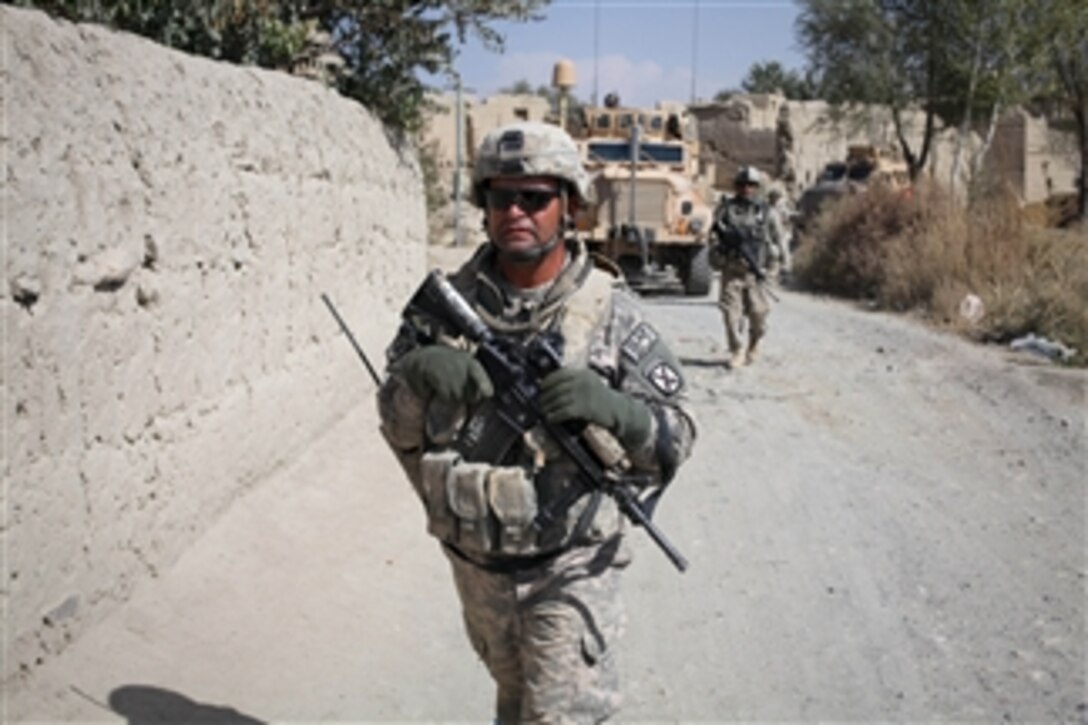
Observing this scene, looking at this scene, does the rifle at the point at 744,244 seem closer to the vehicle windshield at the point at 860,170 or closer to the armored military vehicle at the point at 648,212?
the armored military vehicle at the point at 648,212

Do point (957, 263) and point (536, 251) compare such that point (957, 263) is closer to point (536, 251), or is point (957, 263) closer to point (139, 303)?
point (139, 303)

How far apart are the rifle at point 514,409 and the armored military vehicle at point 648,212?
10646 mm

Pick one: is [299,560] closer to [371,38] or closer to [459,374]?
[459,374]

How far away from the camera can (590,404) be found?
7.52 ft

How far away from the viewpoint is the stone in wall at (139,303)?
3184mm

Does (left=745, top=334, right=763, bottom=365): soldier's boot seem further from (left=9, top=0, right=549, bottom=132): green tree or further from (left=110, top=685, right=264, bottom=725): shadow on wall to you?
(left=110, top=685, right=264, bottom=725): shadow on wall

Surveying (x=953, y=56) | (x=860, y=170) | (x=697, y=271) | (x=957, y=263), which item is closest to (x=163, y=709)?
(x=957, y=263)

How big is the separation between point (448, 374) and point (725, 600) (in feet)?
8.13

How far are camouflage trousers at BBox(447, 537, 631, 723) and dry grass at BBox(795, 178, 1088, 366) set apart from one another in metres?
7.62

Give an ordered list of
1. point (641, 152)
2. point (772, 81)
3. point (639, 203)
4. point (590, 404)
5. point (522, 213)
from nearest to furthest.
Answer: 1. point (590, 404)
2. point (522, 213)
3. point (639, 203)
4. point (641, 152)
5. point (772, 81)

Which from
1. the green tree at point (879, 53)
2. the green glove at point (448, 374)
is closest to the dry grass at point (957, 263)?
the green tree at point (879, 53)

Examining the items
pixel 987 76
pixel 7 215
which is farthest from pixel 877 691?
pixel 987 76

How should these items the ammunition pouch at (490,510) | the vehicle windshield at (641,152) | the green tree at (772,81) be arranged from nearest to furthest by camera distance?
the ammunition pouch at (490,510), the vehicle windshield at (641,152), the green tree at (772,81)

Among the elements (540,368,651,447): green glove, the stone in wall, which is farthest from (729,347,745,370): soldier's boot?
(540,368,651,447): green glove
